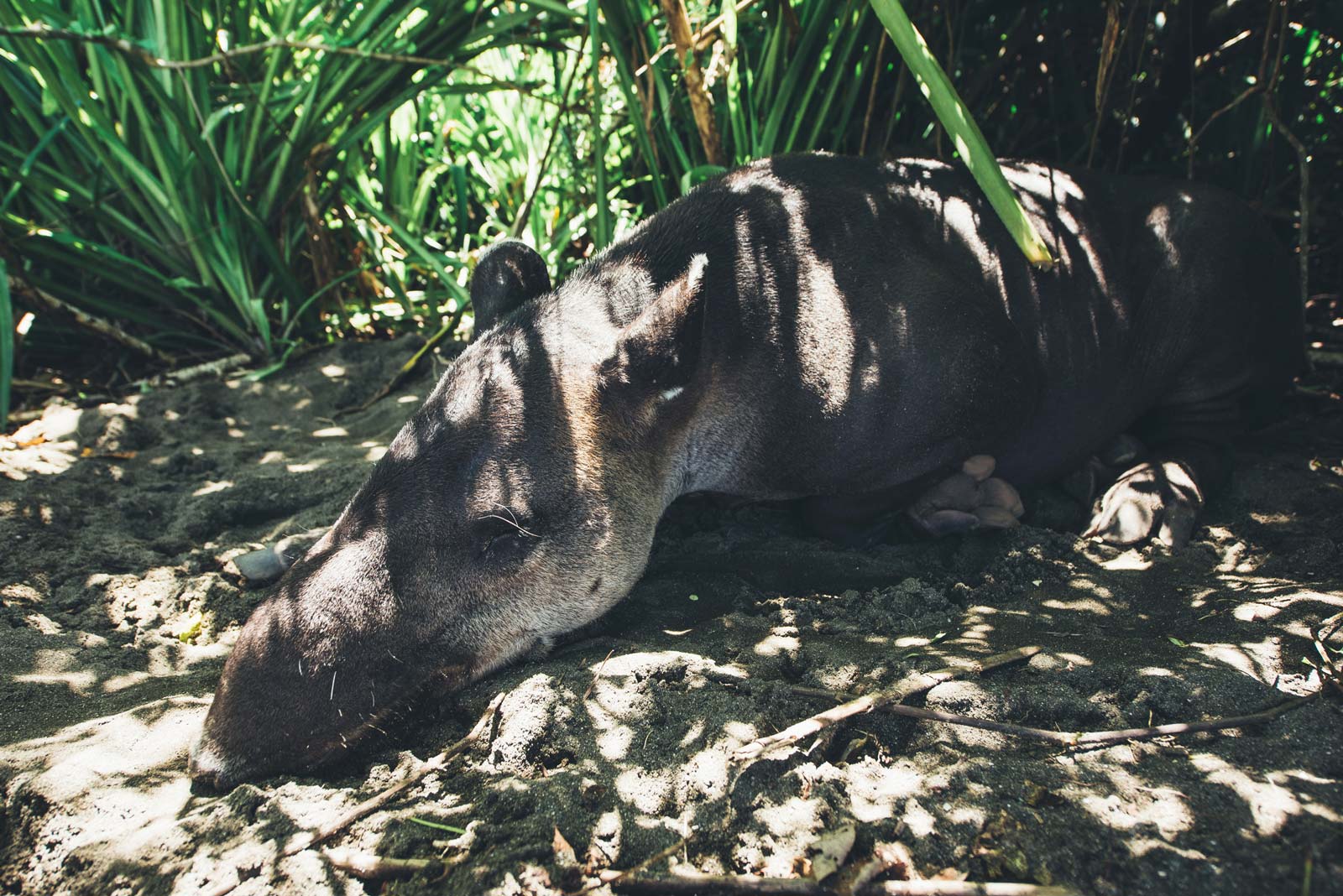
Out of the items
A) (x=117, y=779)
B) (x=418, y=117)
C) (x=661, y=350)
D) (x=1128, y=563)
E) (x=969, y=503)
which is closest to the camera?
(x=117, y=779)

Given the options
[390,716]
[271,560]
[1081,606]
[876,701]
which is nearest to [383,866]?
[390,716]

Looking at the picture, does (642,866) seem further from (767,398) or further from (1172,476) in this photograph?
(1172,476)

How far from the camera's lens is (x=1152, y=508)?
299cm

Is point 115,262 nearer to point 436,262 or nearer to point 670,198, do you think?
point 436,262

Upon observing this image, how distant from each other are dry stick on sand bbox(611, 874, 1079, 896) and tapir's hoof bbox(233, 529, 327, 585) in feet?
5.49

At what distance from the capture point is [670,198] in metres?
4.39

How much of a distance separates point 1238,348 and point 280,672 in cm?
326

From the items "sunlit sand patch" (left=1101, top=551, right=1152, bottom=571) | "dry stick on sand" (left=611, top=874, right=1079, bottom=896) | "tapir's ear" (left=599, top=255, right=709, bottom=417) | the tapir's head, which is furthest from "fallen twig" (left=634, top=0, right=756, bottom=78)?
"dry stick on sand" (left=611, top=874, right=1079, bottom=896)

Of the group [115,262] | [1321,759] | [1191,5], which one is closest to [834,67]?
[1191,5]

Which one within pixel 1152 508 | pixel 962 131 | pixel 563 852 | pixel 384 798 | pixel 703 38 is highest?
pixel 703 38

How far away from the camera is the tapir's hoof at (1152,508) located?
294cm

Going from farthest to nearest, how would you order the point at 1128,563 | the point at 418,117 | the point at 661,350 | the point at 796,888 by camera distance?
the point at 418,117 → the point at 1128,563 → the point at 661,350 → the point at 796,888

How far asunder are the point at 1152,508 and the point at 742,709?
170cm

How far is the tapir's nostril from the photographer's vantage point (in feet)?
6.73
